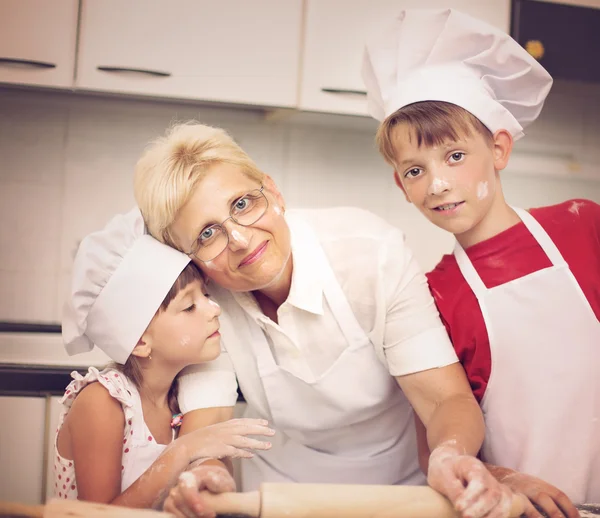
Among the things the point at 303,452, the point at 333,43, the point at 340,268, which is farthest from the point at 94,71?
the point at 303,452

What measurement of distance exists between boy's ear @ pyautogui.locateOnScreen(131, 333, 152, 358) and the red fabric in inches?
15.3

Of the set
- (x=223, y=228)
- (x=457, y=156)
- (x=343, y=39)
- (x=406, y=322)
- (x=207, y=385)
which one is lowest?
(x=207, y=385)

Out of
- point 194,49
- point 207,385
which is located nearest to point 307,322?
point 207,385

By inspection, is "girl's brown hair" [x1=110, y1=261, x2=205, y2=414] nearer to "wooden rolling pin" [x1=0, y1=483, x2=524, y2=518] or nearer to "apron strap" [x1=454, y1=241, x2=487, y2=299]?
"wooden rolling pin" [x1=0, y1=483, x2=524, y2=518]

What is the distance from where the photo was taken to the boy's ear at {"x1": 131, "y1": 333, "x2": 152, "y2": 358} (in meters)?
0.82

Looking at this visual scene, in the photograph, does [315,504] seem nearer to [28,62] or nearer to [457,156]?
[457,156]

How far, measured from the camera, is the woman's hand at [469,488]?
0.61 meters

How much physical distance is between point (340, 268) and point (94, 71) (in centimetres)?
53

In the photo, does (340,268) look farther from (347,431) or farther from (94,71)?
(94,71)

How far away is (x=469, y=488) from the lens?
62cm

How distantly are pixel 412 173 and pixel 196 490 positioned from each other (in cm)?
49

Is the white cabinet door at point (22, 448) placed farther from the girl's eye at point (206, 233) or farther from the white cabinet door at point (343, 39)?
the white cabinet door at point (343, 39)

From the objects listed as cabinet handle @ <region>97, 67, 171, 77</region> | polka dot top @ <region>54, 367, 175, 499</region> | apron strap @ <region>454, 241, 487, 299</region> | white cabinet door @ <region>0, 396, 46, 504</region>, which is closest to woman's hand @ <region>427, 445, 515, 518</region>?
apron strap @ <region>454, 241, 487, 299</region>

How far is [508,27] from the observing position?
1.16 m
